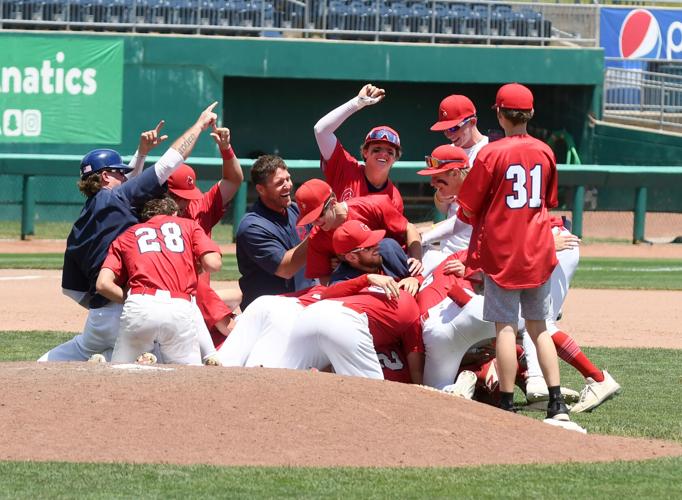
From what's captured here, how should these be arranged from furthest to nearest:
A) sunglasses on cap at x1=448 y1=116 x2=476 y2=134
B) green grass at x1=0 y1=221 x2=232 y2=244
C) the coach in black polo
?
green grass at x1=0 y1=221 x2=232 y2=244
sunglasses on cap at x1=448 y1=116 x2=476 y2=134
the coach in black polo

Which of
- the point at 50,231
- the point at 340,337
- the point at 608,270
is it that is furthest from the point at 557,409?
the point at 50,231

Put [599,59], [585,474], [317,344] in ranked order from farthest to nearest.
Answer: [599,59] → [317,344] → [585,474]

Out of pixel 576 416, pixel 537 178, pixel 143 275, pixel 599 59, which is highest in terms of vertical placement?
pixel 599 59

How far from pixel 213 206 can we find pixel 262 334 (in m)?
1.38

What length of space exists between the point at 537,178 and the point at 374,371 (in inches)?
51.3

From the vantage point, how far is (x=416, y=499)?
4.36 m

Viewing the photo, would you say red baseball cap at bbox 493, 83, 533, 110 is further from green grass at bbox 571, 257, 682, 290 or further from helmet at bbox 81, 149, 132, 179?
green grass at bbox 571, 257, 682, 290

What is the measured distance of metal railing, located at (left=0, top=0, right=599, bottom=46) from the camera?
22672 millimetres

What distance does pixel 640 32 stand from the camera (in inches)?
1008

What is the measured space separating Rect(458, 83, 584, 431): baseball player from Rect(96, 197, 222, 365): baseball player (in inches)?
61.9

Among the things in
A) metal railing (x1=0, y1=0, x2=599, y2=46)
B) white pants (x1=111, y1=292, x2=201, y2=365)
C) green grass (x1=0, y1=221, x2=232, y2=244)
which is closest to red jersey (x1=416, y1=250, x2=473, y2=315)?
white pants (x1=111, y1=292, x2=201, y2=365)

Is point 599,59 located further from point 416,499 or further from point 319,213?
point 416,499

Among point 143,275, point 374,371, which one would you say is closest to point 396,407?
point 374,371

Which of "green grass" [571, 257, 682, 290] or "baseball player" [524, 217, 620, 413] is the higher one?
"baseball player" [524, 217, 620, 413]
